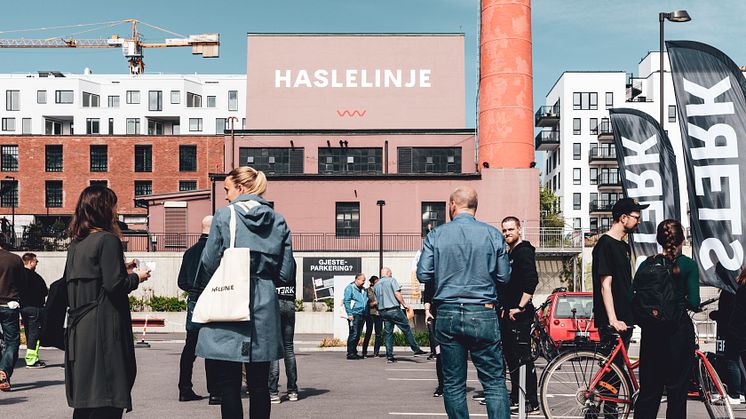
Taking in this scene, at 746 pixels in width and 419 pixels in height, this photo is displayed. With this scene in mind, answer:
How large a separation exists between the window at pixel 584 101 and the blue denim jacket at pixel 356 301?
7703cm

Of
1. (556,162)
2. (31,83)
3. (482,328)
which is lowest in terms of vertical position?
(482,328)

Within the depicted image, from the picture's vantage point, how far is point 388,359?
1828 centimetres

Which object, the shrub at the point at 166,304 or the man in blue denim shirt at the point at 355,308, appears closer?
the man in blue denim shirt at the point at 355,308

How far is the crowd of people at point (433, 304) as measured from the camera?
5555 millimetres

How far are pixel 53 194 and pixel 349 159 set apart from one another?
119 feet

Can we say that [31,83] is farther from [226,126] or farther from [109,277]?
[109,277]

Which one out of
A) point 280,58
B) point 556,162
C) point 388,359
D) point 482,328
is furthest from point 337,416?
point 556,162

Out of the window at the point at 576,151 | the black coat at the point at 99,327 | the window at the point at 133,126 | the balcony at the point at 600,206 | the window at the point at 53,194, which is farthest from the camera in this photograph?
the window at the point at 133,126

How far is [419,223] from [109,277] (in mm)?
41675

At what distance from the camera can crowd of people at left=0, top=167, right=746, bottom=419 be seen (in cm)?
555

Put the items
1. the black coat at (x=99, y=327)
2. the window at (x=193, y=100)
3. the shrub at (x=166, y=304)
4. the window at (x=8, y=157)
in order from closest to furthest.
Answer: the black coat at (x=99, y=327)
the shrub at (x=166, y=304)
the window at (x=8, y=157)
the window at (x=193, y=100)

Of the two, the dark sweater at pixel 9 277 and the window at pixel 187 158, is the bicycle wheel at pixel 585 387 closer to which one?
the dark sweater at pixel 9 277

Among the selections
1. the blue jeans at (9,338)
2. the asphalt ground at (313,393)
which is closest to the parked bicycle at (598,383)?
the asphalt ground at (313,393)

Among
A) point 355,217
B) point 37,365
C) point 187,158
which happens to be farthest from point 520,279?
point 187,158
